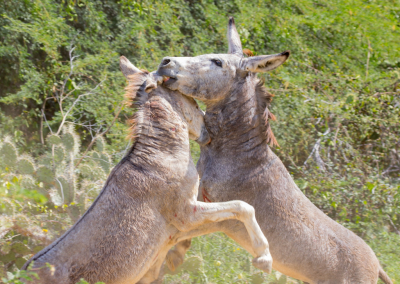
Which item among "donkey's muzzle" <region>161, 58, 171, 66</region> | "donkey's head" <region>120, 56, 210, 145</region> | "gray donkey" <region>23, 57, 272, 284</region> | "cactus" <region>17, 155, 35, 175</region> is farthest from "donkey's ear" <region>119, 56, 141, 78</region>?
"cactus" <region>17, 155, 35, 175</region>

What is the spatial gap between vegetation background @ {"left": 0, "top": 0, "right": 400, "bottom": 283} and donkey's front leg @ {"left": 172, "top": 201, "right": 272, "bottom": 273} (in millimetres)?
1987

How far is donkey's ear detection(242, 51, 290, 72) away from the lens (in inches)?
168

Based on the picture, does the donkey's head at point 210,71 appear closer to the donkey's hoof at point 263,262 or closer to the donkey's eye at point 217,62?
the donkey's eye at point 217,62

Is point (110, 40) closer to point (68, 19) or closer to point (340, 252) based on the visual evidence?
point (68, 19)

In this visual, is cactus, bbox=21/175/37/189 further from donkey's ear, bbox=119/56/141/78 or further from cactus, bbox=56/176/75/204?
donkey's ear, bbox=119/56/141/78

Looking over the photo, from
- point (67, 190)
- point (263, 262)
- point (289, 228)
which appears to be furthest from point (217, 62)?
point (67, 190)

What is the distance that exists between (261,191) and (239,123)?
2.26 feet

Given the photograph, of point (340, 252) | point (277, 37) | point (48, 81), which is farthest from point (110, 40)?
point (340, 252)

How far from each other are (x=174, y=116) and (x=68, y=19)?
20.0ft

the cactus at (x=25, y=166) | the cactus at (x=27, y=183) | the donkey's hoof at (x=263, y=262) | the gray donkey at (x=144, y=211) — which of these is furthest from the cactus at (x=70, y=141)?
the donkey's hoof at (x=263, y=262)

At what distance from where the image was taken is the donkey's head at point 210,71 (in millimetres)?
4199

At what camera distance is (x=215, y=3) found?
11.2 meters

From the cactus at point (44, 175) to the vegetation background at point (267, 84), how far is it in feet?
0.04

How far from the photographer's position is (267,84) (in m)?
10.0
